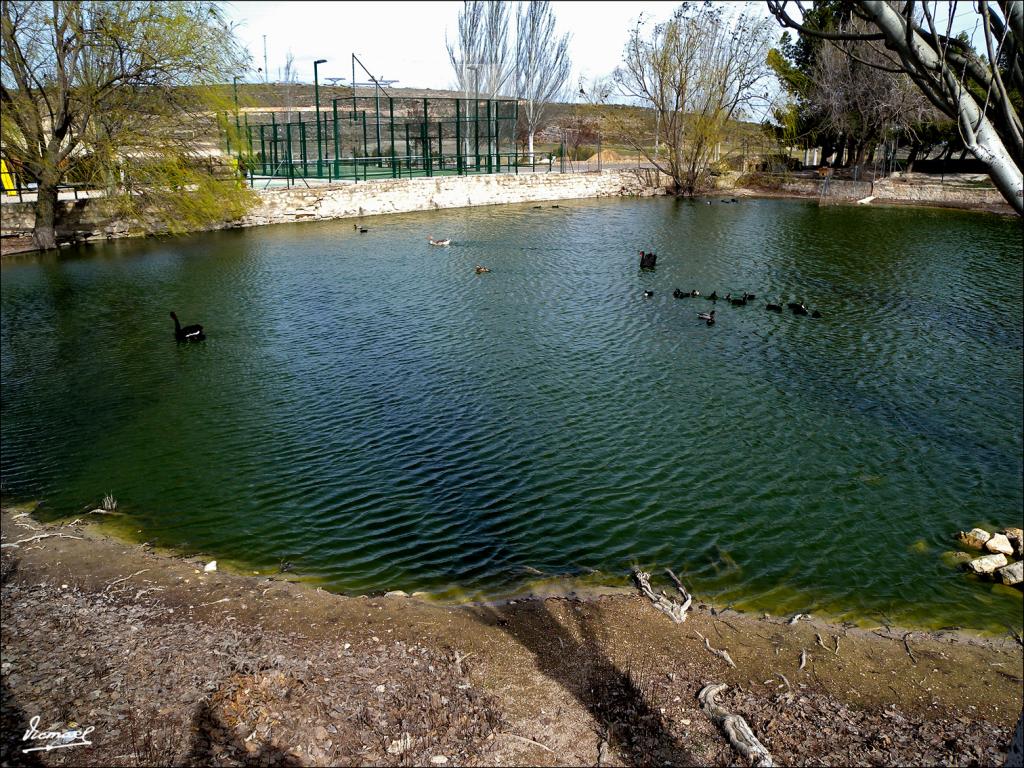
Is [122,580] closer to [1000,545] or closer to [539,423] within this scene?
[539,423]

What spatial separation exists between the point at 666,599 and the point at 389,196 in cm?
3090

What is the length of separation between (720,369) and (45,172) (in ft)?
69.0

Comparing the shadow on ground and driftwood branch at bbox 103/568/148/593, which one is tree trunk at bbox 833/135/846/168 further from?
driftwood branch at bbox 103/568/148/593

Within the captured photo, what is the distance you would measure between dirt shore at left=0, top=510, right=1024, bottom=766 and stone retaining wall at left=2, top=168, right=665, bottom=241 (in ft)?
74.8

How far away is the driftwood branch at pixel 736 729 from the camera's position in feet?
16.2

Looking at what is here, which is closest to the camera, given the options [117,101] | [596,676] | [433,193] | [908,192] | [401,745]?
[401,745]

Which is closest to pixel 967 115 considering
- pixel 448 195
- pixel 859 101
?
pixel 448 195

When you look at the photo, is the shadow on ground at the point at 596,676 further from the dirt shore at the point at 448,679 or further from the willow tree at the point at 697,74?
the willow tree at the point at 697,74

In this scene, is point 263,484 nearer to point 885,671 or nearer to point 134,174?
point 885,671

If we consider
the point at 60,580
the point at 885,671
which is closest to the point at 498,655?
the point at 885,671

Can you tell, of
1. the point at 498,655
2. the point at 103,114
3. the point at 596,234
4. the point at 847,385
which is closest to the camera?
the point at 498,655

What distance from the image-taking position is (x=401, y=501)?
9.50 m

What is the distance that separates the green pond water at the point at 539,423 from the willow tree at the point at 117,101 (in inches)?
137

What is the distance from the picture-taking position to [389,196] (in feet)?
117
